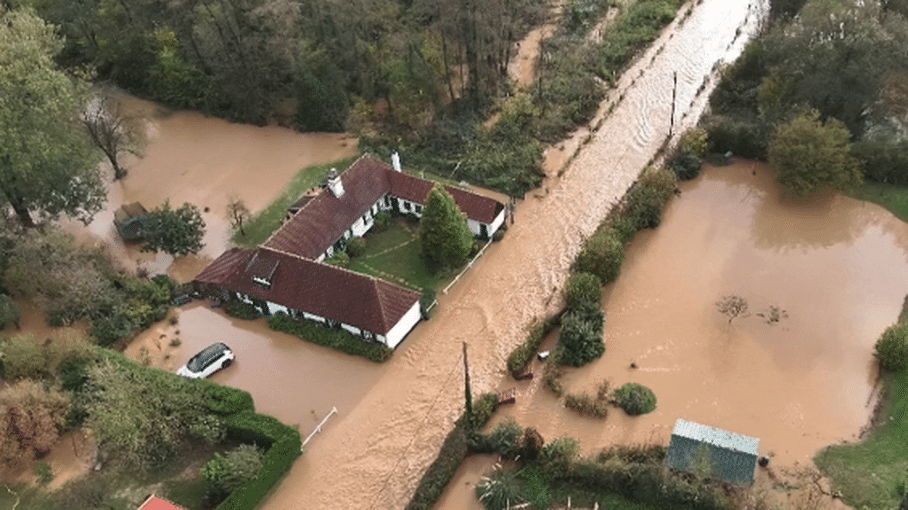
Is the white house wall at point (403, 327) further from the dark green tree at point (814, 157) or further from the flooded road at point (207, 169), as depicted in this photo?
the dark green tree at point (814, 157)

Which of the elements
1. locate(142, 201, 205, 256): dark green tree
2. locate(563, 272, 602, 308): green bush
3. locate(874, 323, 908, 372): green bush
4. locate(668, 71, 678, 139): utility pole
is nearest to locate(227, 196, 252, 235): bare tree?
locate(142, 201, 205, 256): dark green tree

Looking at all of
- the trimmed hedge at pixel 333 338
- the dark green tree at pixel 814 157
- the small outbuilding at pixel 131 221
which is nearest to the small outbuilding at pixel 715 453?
the trimmed hedge at pixel 333 338

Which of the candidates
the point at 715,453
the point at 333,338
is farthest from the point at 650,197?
the point at 333,338

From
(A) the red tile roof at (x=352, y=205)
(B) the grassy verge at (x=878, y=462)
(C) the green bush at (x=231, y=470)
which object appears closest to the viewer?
(B) the grassy verge at (x=878, y=462)

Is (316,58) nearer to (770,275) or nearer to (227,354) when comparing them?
(227,354)

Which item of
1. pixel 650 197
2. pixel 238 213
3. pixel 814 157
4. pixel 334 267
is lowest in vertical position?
pixel 334 267

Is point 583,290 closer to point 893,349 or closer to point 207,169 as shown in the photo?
point 893,349
